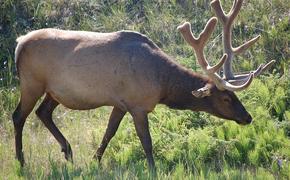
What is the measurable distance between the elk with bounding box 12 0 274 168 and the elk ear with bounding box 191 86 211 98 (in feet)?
0.07

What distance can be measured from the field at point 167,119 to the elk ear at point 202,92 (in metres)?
0.81

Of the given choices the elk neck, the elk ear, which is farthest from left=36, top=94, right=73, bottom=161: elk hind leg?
the elk ear

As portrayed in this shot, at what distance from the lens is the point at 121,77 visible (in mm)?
7938

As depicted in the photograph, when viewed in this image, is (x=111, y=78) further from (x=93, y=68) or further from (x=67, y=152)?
(x=67, y=152)

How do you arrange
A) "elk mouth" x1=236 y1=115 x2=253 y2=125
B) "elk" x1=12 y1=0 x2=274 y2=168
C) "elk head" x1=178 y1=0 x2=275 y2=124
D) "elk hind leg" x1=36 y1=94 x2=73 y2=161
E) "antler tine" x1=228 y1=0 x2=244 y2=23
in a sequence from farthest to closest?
"elk hind leg" x1=36 y1=94 x2=73 y2=161 < "antler tine" x1=228 y1=0 x2=244 y2=23 < "elk mouth" x1=236 y1=115 x2=253 y2=125 < "elk" x1=12 y1=0 x2=274 y2=168 < "elk head" x1=178 y1=0 x2=275 y2=124

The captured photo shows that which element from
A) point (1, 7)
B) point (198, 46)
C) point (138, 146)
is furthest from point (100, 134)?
point (1, 7)

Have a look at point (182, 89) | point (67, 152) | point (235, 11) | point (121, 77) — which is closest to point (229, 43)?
point (235, 11)

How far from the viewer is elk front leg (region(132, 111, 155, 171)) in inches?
313

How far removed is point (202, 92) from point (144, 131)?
2.68ft

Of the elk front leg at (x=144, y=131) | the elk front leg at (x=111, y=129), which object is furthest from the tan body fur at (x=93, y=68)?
the elk front leg at (x=111, y=129)

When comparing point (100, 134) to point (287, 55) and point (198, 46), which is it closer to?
point (198, 46)

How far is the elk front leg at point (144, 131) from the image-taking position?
795 centimetres

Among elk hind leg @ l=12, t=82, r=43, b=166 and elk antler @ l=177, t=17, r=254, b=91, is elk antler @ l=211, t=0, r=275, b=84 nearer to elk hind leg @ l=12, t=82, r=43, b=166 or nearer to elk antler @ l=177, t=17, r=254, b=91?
elk antler @ l=177, t=17, r=254, b=91

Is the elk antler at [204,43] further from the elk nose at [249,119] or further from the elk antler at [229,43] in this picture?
the elk nose at [249,119]
